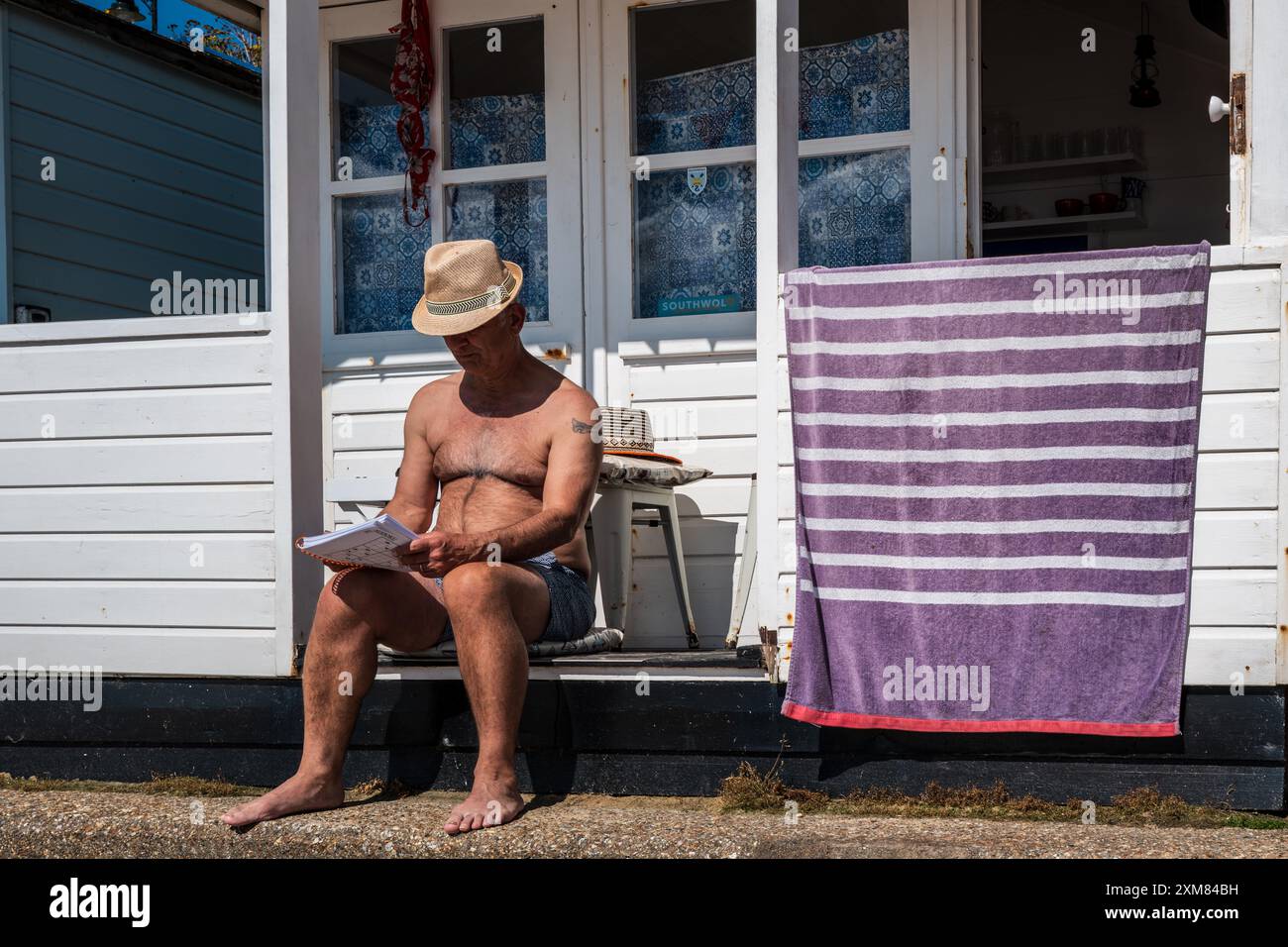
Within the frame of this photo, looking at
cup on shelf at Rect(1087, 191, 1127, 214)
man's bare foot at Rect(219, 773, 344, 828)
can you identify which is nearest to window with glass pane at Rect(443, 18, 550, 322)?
man's bare foot at Rect(219, 773, 344, 828)

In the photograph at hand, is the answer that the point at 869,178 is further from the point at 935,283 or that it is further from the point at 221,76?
the point at 221,76

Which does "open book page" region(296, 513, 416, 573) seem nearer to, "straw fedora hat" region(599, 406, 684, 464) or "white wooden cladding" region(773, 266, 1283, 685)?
"straw fedora hat" region(599, 406, 684, 464)

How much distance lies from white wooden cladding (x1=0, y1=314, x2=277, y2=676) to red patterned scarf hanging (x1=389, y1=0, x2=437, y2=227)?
55.2 inches

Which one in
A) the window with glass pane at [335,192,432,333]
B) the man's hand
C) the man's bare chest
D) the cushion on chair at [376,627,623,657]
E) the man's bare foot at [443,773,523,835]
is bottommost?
the man's bare foot at [443,773,523,835]

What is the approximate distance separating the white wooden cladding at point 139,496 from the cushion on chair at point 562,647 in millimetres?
486

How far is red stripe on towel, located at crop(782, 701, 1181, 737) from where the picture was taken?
3338 millimetres

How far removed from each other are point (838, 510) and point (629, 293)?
1780 mm

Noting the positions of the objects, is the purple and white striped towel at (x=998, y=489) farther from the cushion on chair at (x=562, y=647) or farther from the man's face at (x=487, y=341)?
the man's face at (x=487, y=341)

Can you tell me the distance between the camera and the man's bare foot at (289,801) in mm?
3365

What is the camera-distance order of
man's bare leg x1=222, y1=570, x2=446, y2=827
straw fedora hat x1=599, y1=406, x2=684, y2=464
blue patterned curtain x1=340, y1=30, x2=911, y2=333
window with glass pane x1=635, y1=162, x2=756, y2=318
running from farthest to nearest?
1. window with glass pane x1=635, y1=162, x2=756, y2=318
2. blue patterned curtain x1=340, y1=30, x2=911, y2=333
3. straw fedora hat x1=599, y1=406, x2=684, y2=464
4. man's bare leg x1=222, y1=570, x2=446, y2=827

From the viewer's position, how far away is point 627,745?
146 inches

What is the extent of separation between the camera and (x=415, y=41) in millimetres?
5246

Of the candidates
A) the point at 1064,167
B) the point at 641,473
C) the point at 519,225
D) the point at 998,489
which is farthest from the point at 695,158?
the point at 1064,167

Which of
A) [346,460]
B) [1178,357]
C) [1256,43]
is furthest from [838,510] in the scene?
[346,460]
